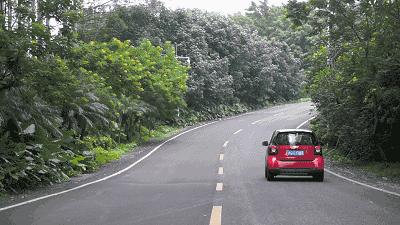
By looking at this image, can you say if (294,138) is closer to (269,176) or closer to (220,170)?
(269,176)

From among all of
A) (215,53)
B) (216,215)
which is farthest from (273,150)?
(215,53)

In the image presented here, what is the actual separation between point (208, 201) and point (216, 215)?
1.78 meters

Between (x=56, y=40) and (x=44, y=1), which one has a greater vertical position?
(x=44, y=1)

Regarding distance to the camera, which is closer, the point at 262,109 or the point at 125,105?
the point at 125,105

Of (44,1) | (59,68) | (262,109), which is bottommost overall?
(262,109)

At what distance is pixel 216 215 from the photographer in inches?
342

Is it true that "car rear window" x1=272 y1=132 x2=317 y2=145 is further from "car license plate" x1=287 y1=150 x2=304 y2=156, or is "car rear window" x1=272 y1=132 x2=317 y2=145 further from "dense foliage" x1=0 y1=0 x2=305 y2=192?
"dense foliage" x1=0 y1=0 x2=305 y2=192

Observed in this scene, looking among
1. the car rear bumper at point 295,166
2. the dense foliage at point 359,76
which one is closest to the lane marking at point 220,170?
the car rear bumper at point 295,166

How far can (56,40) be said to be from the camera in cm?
1455

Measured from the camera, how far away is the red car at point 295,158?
14.9 m

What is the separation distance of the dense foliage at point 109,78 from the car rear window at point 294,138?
6.16 m

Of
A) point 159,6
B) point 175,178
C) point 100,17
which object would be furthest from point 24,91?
point 159,6

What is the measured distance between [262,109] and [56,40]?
170 ft

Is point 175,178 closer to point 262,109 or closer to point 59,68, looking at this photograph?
point 59,68
